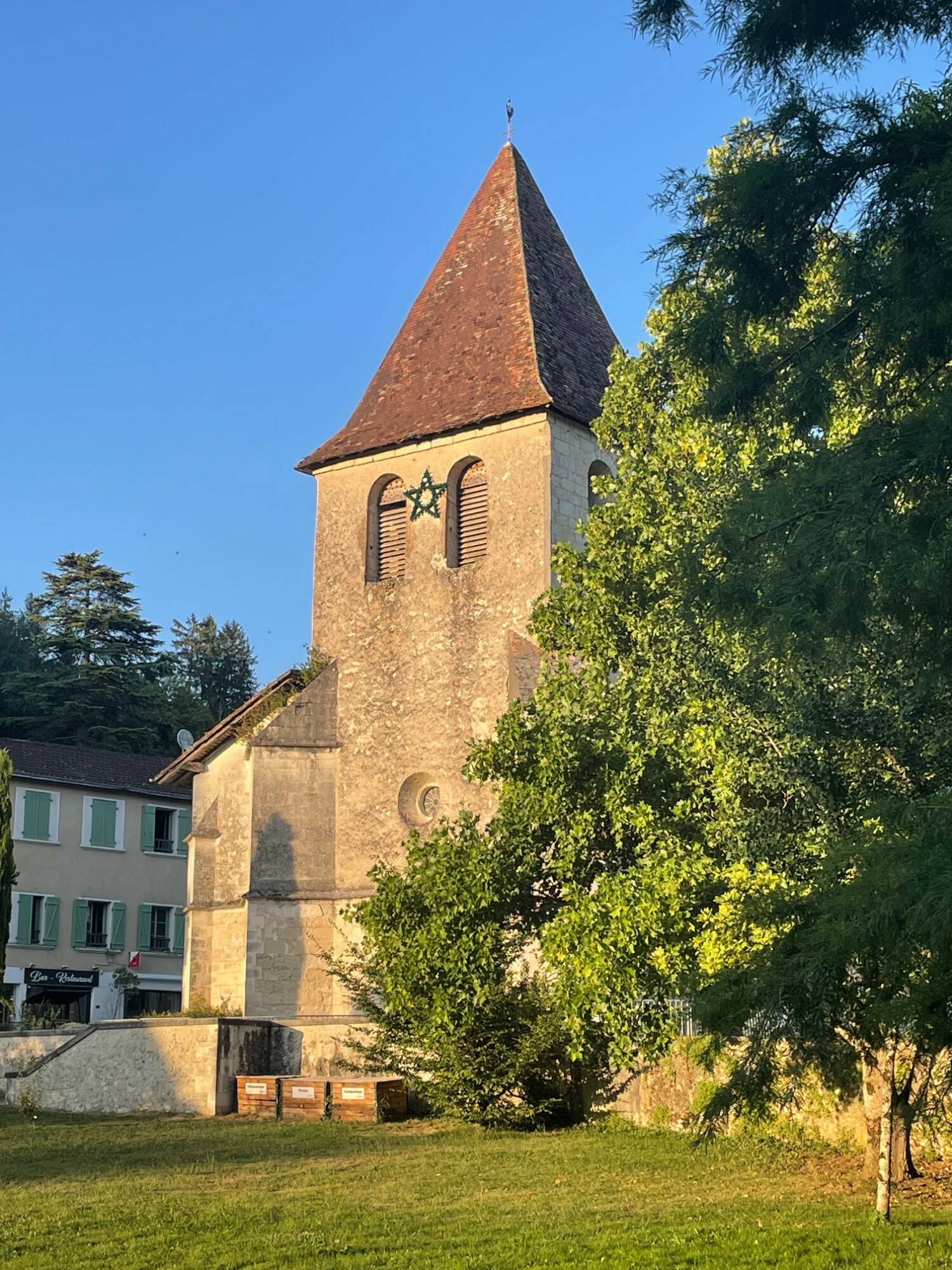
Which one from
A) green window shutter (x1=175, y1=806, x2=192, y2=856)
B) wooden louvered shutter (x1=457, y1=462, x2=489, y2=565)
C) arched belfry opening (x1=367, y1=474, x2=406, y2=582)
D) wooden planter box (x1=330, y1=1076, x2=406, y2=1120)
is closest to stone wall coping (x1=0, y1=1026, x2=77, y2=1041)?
wooden planter box (x1=330, y1=1076, x2=406, y2=1120)

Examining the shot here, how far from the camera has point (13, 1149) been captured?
17.0m

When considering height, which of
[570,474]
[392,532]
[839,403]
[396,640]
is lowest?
[839,403]

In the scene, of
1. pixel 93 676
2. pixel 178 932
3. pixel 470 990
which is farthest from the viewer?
pixel 93 676

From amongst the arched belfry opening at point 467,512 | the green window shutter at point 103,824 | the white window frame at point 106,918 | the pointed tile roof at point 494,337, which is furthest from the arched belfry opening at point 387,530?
the white window frame at point 106,918

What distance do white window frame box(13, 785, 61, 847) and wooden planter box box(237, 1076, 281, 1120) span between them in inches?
847

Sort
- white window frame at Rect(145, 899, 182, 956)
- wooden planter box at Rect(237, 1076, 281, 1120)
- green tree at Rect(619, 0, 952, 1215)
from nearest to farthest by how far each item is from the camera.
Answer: green tree at Rect(619, 0, 952, 1215) → wooden planter box at Rect(237, 1076, 281, 1120) → white window frame at Rect(145, 899, 182, 956)

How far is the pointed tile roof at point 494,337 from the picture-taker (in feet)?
86.0

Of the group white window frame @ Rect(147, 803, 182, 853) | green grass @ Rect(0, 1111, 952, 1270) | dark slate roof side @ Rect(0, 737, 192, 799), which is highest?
dark slate roof side @ Rect(0, 737, 192, 799)

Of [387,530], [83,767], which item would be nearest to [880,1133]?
[387,530]

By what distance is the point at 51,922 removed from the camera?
4056 cm

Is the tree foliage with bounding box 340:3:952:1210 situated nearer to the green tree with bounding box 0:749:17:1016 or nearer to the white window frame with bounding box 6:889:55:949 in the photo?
the green tree with bounding box 0:749:17:1016

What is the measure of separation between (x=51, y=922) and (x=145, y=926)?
3125 mm

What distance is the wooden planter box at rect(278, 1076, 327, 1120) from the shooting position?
1953 cm

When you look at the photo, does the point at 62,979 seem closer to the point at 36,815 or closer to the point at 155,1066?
the point at 36,815
